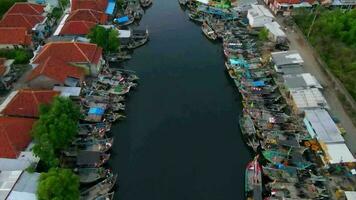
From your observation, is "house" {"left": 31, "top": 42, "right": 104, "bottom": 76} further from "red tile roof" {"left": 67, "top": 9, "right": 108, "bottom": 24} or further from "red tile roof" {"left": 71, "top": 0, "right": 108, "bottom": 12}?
"red tile roof" {"left": 71, "top": 0, "right": 108, "bottom": 12}

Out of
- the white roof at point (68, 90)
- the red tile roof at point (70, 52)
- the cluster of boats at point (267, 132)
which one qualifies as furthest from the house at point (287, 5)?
the white roof at point (68, 90)

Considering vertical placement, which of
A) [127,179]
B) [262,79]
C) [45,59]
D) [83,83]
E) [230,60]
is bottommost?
[127,179]

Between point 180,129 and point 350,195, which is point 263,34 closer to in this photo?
point 180,129

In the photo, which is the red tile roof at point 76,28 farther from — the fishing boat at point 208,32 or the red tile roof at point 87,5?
the fishing boat at point 208,32

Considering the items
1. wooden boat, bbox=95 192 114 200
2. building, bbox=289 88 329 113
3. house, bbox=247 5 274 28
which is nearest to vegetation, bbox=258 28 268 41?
house, bbox=247 5 274 28

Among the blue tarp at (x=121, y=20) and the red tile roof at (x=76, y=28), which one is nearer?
the red tile roof at (x=76, y=28)

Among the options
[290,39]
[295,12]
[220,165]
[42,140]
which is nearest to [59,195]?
[42,140]

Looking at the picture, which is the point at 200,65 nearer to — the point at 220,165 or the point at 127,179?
the point at 220,165
